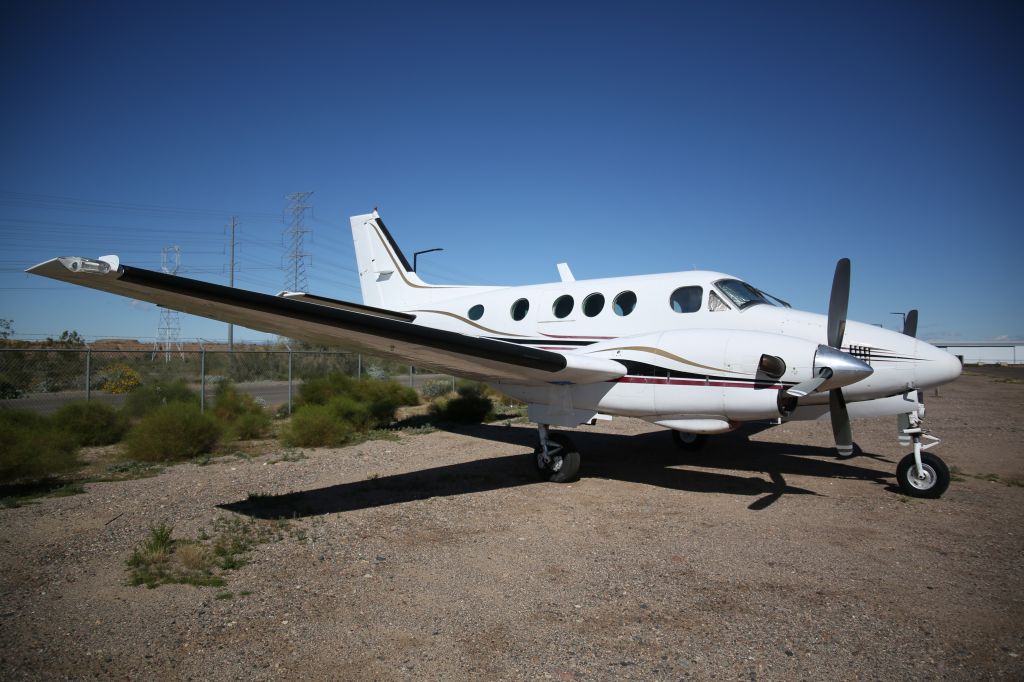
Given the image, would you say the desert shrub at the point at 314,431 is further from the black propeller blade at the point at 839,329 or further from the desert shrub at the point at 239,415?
the black propeller blade at the point at 839,329

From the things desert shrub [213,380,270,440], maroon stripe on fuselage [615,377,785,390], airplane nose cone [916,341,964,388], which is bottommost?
desert shrub [213,380,270,440]

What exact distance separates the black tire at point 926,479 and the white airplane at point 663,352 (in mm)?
15

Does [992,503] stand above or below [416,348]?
below

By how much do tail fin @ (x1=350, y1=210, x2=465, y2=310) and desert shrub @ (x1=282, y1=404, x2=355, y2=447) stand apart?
3260 millimetres

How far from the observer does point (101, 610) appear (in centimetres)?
398

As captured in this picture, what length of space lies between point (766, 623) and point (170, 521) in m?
6.09

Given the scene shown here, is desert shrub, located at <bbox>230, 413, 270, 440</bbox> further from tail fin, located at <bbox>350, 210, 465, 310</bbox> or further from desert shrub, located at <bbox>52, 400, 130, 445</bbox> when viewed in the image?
tail fin, located at <bbox>350, 210, 465, 310</bbox>

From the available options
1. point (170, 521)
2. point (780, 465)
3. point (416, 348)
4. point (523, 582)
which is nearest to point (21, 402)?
point (170, 521)

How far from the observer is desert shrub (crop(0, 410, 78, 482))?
24.9ft

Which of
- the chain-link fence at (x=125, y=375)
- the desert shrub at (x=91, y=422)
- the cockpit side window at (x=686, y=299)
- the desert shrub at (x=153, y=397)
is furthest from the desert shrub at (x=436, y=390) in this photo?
the cockpit side window at (x=686, y=299)

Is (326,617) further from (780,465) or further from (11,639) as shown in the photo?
(780,465)

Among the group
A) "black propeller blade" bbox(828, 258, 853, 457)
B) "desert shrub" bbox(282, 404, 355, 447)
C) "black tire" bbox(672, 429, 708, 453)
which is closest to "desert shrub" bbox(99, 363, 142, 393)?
"desert shrub" bbox(282, 404, 355, 447)

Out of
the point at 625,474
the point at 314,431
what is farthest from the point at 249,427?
the point at 625,474

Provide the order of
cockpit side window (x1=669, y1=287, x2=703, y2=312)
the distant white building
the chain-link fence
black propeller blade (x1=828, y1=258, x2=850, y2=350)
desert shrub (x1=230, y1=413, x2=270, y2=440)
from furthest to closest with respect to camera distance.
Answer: the distant white building
the chain-link fence
desert shrub (x1=230, y1=413, x2=270, y2=440)
cockpit side window (x1=669, y1=287, x2=703, y2=312)
black propeller blade (x1=828, y1=258, x2=850, y2=350)
